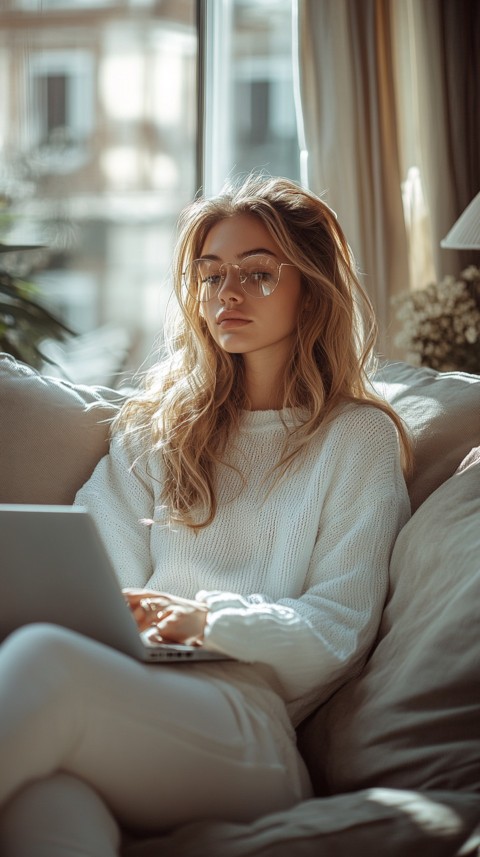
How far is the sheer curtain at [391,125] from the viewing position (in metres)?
3.26

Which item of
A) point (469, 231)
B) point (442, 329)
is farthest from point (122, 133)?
point (469, 231)

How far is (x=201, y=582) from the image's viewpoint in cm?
179

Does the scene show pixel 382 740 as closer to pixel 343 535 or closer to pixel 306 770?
pixel 306 770

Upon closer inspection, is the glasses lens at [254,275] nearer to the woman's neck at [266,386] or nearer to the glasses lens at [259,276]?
the glasses lens at [259,276]

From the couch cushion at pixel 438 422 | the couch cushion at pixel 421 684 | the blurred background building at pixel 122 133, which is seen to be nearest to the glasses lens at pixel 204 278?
the couch cushion at pixel 438 422

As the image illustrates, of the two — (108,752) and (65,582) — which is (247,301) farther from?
(108,752)

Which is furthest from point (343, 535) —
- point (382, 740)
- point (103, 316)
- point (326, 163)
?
point (103, 316)

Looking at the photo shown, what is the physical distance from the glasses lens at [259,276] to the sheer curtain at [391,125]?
142 cm

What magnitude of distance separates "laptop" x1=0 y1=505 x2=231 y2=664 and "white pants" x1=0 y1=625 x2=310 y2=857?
0.05 meters

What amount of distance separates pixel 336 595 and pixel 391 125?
87.1 inches

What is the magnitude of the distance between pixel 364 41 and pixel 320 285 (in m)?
1.69

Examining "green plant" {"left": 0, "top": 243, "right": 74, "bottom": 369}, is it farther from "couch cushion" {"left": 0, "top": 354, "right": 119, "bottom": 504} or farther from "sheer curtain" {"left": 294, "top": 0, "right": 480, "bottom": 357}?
"sheer curtain" {"left": 294, "top": 0, "right": 480, "bottom": 357}

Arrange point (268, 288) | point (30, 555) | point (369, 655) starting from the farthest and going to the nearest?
1. point (268, 288)
2. point (369, 655)
3. point (30, 555)

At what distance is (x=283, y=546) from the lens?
174 centimetres
